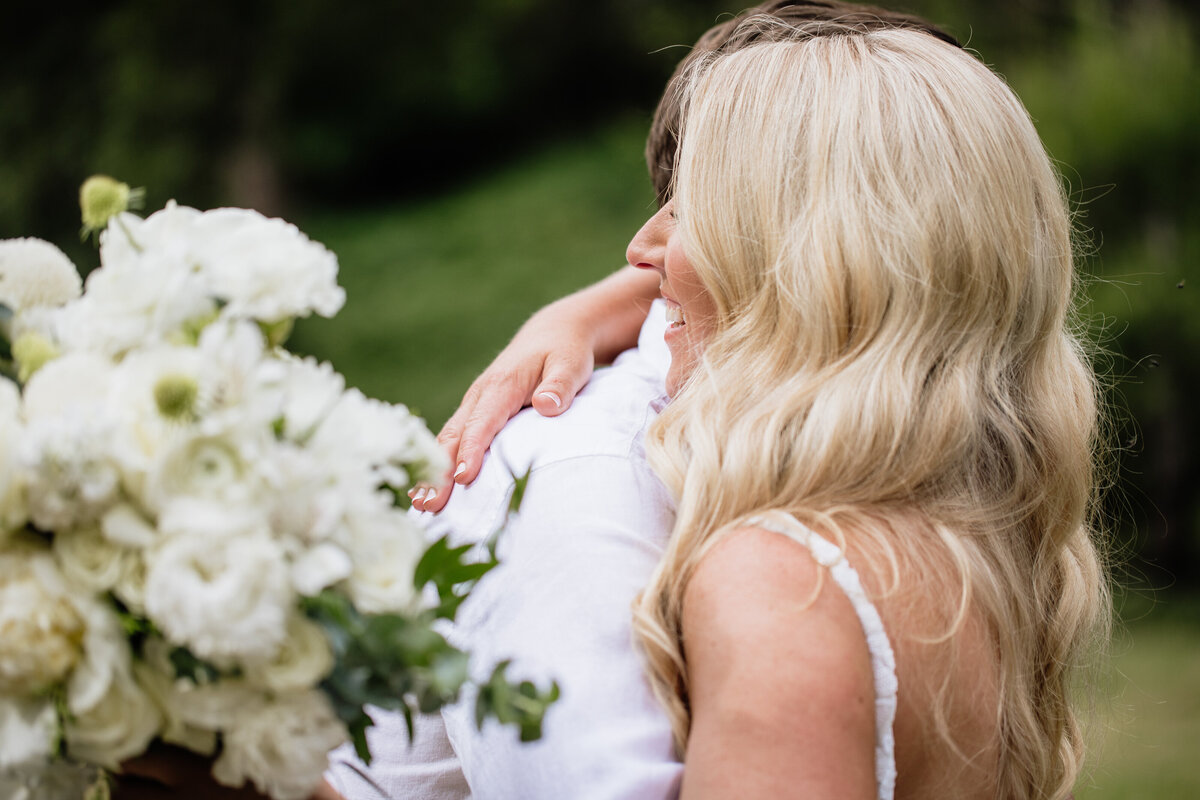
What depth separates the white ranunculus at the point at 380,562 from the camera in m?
1.16

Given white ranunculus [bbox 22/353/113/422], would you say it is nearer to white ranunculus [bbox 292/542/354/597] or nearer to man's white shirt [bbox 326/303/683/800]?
white ranunculus [bbox 292/542/354/597]

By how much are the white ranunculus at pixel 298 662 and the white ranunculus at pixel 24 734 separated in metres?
0.20

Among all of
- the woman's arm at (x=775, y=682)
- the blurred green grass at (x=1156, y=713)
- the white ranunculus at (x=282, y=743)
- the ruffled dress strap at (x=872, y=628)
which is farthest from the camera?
the blurred green grass at (x=1156, y=713)

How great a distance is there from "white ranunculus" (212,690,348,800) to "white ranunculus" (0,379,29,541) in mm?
307

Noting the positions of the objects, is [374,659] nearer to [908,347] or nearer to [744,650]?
[744,650]

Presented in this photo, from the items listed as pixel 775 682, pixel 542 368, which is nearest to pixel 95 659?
pixel 775 682

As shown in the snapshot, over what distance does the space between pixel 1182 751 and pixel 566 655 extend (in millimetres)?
5651

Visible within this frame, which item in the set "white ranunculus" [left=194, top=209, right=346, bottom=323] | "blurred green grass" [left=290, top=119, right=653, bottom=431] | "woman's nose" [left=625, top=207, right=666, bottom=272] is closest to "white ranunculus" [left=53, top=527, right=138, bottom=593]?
"white ranunculus" [left=194, top=209, right=346, bottom=323]

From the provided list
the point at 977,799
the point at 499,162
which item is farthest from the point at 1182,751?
the point at 499,162

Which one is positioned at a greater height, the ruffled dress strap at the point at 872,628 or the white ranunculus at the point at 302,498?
the white ranunculus at the point at 302,498

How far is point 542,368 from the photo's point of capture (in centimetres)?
224

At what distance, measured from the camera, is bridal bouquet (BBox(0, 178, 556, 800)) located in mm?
1066

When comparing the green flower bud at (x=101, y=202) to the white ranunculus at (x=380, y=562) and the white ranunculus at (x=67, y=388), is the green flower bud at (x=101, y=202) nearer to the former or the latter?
the white ranunculus at (x=67, y=388)

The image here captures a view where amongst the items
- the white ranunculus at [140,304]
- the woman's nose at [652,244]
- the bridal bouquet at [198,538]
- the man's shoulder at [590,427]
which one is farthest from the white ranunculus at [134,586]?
the woman's nose at [652,244]
